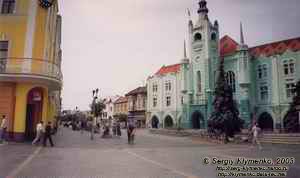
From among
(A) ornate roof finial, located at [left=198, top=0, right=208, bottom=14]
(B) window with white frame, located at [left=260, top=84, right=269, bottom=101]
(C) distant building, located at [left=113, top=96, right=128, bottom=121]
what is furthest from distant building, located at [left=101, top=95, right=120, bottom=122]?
(B) window with white frame, located at [left=260, top=84, right=269, bottom=101]

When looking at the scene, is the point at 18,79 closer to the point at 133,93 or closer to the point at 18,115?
the point at 18,115

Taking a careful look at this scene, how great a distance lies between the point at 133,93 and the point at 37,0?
56.2 metres

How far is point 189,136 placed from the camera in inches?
1293

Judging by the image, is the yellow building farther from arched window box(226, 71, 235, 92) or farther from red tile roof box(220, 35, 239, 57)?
red tile roof box(220, 35, 239, 57)

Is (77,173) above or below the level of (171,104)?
below

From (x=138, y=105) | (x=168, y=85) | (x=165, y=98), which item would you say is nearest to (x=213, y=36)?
(x=168, y=85)

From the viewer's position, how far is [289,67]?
41.1 metres

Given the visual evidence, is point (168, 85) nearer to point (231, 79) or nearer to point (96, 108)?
point (231, 79)

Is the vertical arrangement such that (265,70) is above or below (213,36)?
below

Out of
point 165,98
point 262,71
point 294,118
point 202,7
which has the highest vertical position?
point 202,7

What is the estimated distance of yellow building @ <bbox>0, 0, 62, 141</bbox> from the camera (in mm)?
19172

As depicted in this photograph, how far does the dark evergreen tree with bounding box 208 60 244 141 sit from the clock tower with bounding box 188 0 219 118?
A: 16.6 metres

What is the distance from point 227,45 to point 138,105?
30424 millimetres

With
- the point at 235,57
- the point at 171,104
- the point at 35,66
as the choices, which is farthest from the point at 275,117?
the point at 35,66
